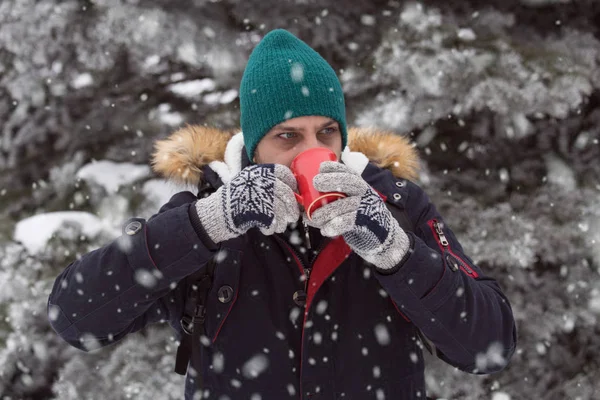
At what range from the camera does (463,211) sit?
3.67m

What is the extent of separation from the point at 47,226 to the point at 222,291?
2.68m

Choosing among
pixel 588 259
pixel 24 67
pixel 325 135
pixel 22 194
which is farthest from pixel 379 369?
pixel 24 67

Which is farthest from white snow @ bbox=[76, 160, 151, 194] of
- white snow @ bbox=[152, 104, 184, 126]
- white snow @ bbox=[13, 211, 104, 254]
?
white snow @ bbox=[152, 104, 184, 126]

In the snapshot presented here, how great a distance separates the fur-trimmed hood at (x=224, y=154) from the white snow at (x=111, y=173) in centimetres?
162

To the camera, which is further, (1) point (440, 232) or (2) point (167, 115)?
(2) point (167, 115)

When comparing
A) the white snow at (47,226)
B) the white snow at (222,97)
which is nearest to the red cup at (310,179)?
the white snow at (222,97)

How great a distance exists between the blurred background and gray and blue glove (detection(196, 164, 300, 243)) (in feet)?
7.50

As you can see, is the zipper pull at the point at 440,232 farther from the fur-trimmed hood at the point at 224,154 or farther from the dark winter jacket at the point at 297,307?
the fur-trimmed hood at the point at 224,154

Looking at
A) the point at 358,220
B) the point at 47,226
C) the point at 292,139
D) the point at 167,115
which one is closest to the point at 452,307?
the point at 358,220

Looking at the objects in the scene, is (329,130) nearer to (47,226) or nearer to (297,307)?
(297,307)

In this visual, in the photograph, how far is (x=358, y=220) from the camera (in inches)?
60.1

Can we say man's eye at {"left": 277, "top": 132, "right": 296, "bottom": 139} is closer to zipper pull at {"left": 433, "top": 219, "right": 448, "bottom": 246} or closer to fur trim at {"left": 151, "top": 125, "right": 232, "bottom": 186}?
fur trim at {"left": 151, "top": 125, "right": 232, "bottom": 186}

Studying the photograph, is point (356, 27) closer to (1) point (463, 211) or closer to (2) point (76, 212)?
(1) point (463, 211)

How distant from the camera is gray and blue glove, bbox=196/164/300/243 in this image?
5.16 feet
